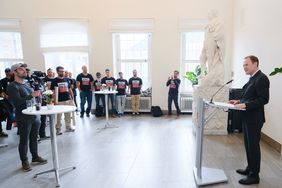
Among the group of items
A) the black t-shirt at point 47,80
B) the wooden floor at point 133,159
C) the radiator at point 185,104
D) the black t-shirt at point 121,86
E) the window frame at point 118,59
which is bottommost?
the wooden floor at point 133,159

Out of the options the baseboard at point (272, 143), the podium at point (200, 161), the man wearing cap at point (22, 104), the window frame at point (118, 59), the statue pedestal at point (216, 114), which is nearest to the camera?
the podium at point (200, 161)

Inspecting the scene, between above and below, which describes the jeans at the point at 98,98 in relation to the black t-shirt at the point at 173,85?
below

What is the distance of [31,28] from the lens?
7.34m

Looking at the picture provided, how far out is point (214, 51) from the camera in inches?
198

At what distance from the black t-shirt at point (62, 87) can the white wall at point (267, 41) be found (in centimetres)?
440

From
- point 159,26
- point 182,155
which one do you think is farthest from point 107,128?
point 159,26

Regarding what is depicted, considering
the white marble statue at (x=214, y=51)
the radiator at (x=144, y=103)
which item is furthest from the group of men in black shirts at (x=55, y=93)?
the white marble statue at (x=214, y=51)

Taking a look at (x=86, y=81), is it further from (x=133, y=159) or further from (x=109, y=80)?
(x=133, y=159)

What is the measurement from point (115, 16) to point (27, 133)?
5.04 m

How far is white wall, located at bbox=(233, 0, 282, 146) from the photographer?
422 centimetres

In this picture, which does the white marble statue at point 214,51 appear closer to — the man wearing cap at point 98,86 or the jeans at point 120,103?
the jeans at point 120,103

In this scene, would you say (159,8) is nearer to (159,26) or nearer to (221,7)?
(159,26)

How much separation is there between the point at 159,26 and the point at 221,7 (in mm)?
1964

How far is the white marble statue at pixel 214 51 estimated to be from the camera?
16.0 feet
